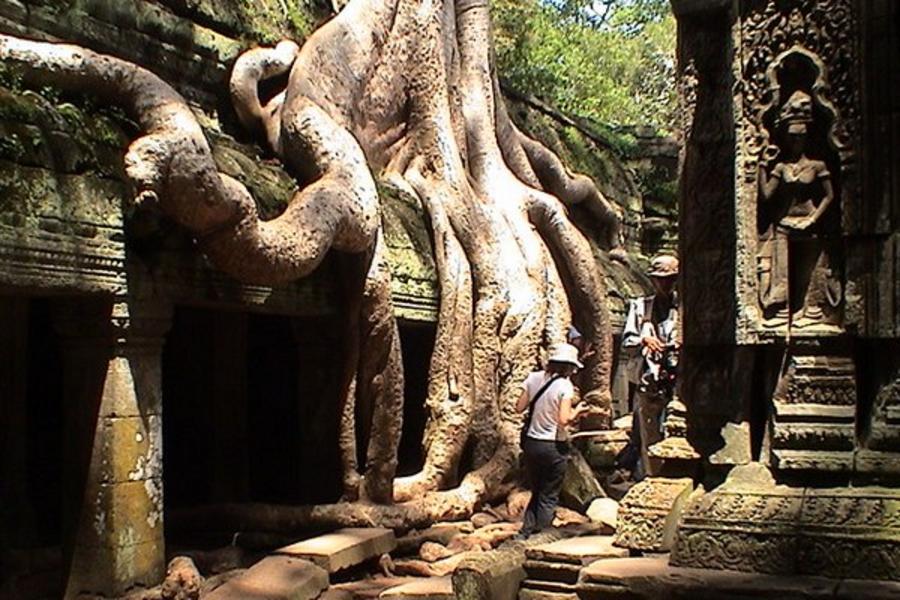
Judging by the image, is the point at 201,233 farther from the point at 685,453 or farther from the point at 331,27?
the point at 331,27

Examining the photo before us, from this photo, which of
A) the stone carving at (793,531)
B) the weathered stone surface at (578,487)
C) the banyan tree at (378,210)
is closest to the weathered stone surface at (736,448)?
the stone carving at (793,531)

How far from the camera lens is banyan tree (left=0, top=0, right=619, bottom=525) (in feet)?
23.1

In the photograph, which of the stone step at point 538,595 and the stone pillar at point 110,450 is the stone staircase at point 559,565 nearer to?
the stone step at point 538,595

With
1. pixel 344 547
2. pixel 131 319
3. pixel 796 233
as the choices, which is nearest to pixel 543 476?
pixel 344 547

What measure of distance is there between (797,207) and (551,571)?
2348mm

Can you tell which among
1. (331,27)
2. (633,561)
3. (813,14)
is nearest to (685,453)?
(633,561)

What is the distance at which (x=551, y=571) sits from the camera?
661cm

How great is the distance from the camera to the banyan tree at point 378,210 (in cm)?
704

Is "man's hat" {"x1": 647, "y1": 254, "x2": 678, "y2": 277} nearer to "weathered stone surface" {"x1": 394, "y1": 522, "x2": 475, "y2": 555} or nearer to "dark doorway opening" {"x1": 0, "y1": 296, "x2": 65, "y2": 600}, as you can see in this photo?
"weathered stone surface" {"x1": 394, "y1": 522, "x2": 475, "y2": 555}

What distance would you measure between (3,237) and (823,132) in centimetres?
406

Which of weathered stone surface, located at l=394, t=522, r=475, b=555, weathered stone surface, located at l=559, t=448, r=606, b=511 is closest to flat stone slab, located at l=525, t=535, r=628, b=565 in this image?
weathered stone surface, located at l=394, t=522, r=475, b=555

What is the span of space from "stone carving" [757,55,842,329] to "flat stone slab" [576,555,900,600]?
4.10 feet

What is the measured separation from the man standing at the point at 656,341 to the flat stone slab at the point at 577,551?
129 centimetres

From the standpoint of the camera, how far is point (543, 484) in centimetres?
809
